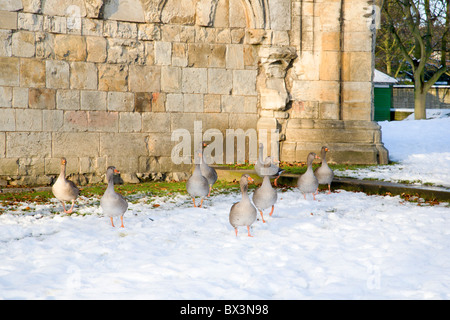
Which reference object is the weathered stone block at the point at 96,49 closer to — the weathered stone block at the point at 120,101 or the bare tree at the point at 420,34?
the weathered stone block at the point at 120,101

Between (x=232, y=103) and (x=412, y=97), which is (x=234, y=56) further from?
(x=412, y=97)

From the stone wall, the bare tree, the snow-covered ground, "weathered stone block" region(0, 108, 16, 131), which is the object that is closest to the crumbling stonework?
"weathered stone block" region(0, 108, 16, 131)

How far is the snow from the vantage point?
414 cm

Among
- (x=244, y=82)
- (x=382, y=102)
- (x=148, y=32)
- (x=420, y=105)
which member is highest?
(x=148, y=32)

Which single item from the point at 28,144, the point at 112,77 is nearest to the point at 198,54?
the point at 112,77

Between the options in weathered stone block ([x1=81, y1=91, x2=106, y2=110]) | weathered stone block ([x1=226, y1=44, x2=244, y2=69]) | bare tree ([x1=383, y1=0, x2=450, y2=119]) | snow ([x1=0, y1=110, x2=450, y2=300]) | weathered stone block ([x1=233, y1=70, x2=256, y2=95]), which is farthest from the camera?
bare tree ([x1=383, y1=0, x2=450, y2=119])

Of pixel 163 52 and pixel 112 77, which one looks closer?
pixel 112 77

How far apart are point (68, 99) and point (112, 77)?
926 mm

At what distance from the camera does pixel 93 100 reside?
395 inches

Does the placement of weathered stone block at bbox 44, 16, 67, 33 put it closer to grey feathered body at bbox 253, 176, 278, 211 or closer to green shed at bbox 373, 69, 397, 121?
grey feathered body at bbox 253, 176, 278, 211

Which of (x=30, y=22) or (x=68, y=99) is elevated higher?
(x=30, y=22)

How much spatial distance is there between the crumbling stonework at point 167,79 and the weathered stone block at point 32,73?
0.7 inches

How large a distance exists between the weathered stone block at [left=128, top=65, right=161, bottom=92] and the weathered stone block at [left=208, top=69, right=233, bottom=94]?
107 centimetres

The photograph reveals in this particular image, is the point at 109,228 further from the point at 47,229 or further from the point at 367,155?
the point at 367,155
